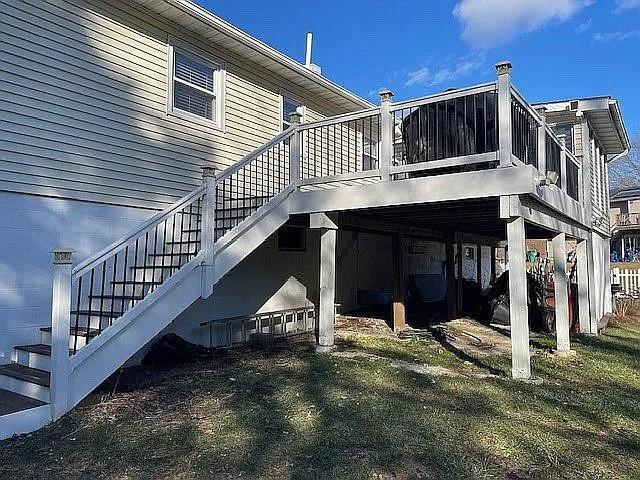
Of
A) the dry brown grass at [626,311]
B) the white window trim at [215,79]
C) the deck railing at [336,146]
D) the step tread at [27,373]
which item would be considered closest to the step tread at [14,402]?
the step tread at [27,373]

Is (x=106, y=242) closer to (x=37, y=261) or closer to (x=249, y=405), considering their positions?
(x=37, y=261)

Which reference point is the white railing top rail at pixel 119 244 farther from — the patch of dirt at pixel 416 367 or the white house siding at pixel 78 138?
the patch of dirt at pixel 416 367

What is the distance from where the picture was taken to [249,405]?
4.79 metres

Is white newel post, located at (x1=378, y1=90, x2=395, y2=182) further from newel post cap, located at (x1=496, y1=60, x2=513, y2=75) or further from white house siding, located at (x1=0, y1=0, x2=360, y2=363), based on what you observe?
white house siding, located at (x1=0, y1=0, x2=360, y2=363)

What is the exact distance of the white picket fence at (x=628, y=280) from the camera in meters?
16.5

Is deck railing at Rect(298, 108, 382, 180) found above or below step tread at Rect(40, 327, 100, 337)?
above

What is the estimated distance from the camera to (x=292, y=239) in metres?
10.2

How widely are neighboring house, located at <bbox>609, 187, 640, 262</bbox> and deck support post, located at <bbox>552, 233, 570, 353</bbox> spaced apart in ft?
84.2

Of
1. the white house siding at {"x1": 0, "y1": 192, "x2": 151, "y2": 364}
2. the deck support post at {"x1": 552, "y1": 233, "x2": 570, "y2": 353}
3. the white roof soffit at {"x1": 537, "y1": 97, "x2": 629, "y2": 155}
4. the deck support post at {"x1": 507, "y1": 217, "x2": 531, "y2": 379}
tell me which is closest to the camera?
the white house siding at {"x1": 0, "y1": 192, "x2": 151, "y2": 364}

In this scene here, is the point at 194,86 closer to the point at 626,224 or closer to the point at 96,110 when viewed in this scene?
the point at 96,110

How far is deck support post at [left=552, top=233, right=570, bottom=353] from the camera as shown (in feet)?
24.7

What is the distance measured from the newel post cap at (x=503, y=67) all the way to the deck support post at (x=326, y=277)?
302 centimetres

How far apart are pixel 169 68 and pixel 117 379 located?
4.32 metres

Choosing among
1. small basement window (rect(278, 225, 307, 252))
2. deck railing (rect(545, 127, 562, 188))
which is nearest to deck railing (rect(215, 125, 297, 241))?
small basement window (rect(278, 225, 307, 252))
